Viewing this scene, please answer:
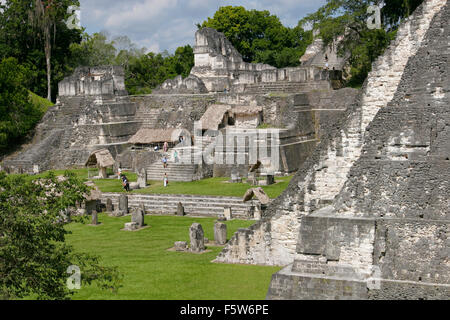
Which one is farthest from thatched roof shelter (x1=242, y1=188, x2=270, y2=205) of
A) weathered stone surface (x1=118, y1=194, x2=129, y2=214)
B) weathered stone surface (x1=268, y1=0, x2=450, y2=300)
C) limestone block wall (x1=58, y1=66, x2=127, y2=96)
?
limestone block wall (x1=58, y1=66, x2=127, y2=96)

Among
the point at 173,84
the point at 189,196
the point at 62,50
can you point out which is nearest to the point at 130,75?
the point at 62,50

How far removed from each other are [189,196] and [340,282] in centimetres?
1455

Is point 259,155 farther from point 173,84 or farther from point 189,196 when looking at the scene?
point 173,84

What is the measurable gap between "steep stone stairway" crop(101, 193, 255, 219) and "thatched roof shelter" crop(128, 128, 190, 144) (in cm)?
767

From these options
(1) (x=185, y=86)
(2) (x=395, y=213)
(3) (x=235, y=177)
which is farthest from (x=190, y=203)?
(1) (x=185, y=86)

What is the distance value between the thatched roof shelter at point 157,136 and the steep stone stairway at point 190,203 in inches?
302

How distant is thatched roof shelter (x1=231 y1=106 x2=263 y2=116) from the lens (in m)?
36.1

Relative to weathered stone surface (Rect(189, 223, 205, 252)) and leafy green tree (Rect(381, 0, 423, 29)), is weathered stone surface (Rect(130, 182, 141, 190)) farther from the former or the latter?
leafy green tree (Rect(381, 0, 423, 29))

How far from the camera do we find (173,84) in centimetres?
4325

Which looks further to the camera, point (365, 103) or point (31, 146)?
point (31, 146)

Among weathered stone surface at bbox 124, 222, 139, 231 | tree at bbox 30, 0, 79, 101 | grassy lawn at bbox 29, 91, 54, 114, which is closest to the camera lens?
weathered stone surface at bbox 124, 222, 139, 231

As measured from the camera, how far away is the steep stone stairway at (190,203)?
2527 cm

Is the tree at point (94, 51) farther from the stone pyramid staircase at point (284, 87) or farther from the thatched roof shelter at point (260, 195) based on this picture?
the thatched roof shelter at point (260, 195)

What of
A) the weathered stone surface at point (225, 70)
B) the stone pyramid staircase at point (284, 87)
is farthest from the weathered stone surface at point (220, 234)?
the weathered stone surface at point (225, 70)
